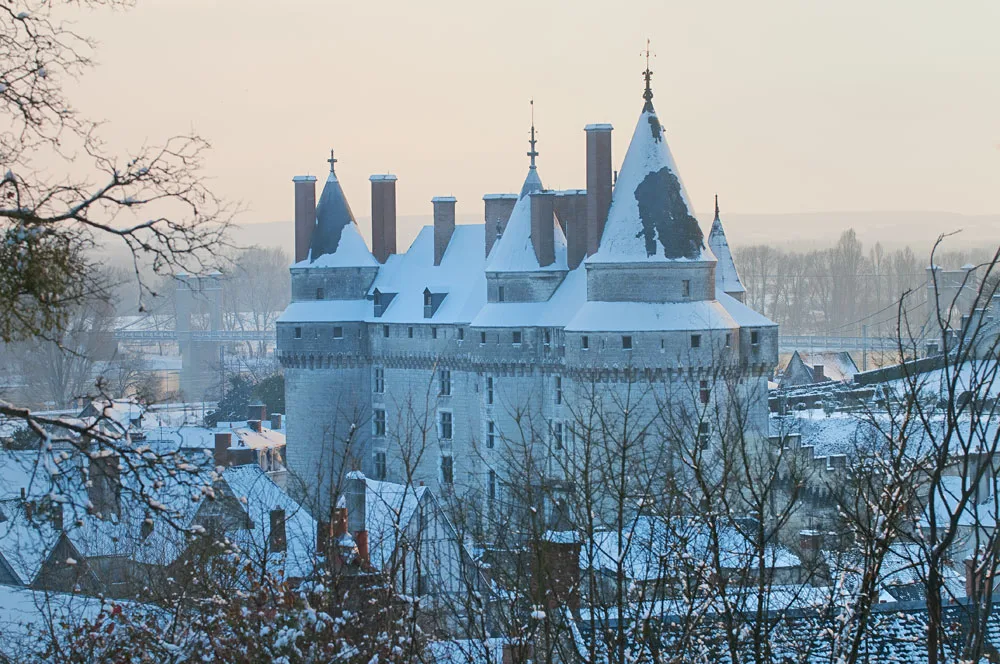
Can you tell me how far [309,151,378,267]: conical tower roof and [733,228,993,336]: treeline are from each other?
3061 inches

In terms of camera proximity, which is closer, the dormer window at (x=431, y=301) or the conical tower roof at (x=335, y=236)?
the dormer window at (x=431, y=301)

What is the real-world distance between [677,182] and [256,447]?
20.5 m

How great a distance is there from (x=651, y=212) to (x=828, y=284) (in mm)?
96110

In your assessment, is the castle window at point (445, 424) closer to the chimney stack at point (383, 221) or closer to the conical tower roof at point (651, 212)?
the chimney stack at point (383, 221)

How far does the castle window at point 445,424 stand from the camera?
4884 centimetres

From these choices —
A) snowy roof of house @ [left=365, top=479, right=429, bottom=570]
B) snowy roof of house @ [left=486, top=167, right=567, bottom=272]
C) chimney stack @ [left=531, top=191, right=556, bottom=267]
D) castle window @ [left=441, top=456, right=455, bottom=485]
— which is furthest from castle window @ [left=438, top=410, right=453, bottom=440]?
snowy roof of house @ [left=365, top=479, right=429, bottom=570]

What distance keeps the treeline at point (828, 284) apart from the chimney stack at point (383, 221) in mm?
76244

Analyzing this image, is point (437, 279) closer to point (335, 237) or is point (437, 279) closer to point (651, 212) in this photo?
point (335, 237)

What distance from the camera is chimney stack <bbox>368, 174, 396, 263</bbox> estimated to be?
53.6m

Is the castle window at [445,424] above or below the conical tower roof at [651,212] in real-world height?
below

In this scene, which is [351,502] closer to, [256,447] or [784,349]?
[256,447]

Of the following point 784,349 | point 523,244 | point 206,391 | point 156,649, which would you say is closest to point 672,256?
point 523,244

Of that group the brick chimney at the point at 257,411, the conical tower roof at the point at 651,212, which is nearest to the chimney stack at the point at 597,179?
the conical tower roof at the point at 651,212

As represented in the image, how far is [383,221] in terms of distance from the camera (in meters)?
54.5
